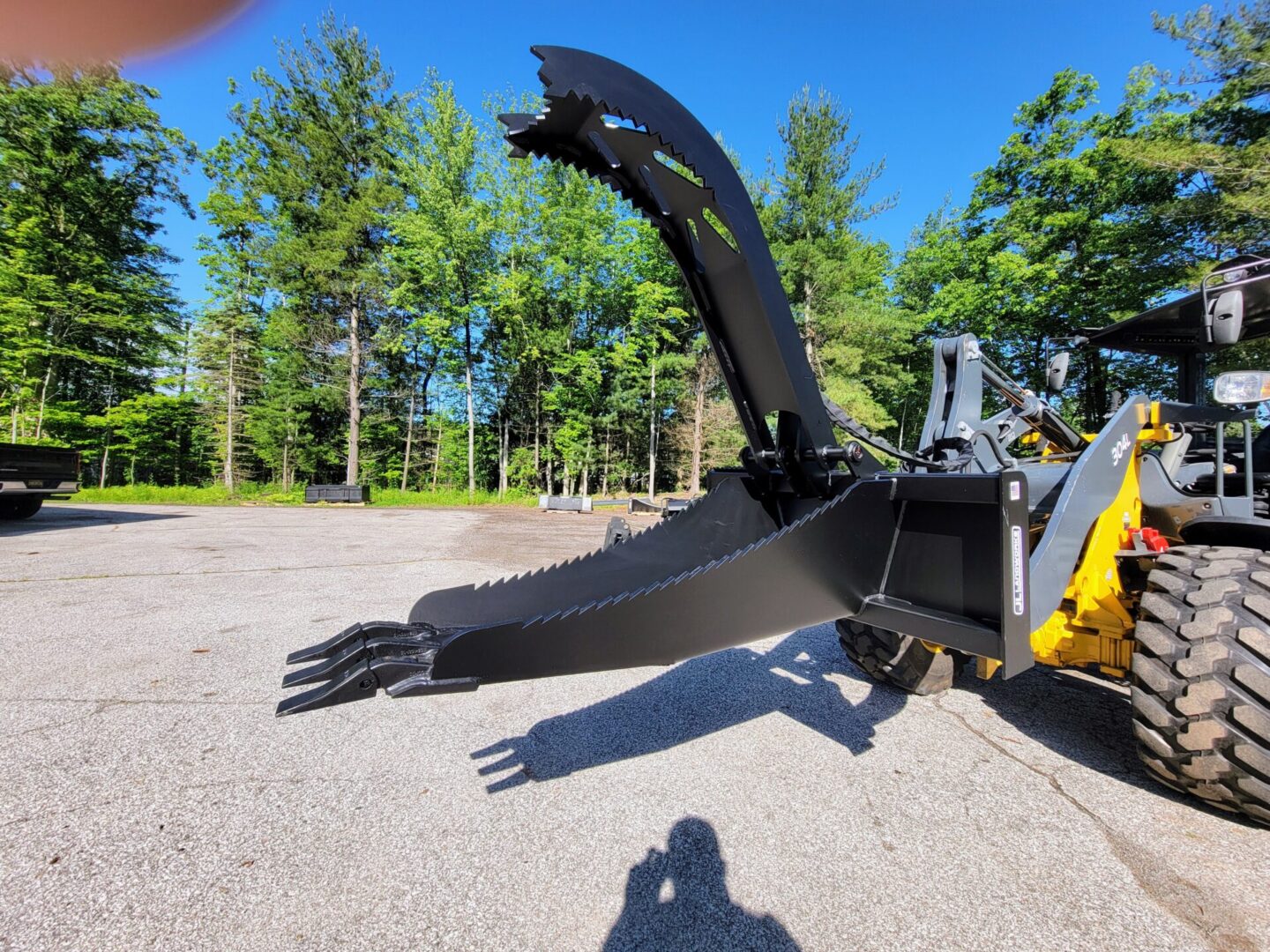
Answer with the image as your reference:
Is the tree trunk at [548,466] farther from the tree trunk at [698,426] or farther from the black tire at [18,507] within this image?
the black tire at [18,507]

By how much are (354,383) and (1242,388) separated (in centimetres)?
Result: 2416

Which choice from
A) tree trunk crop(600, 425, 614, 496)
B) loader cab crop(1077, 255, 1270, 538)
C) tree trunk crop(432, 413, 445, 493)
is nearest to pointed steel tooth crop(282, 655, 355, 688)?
loader cab crop(1077, 255, 1270, 538)

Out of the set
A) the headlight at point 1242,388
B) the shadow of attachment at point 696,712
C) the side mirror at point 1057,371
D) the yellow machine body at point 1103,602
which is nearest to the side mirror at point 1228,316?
the headlight at point 1242,388

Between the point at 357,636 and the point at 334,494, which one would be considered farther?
the point at 334,494

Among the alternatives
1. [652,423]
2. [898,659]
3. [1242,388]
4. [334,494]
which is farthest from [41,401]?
[1242,388]

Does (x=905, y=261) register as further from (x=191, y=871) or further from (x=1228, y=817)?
(x=191, y=871)

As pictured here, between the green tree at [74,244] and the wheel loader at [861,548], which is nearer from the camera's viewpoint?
the wheel loader at [861,548]

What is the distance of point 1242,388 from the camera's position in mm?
A: 2357

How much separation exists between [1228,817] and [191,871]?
352 cm

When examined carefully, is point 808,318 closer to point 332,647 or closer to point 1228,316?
point 1228,316

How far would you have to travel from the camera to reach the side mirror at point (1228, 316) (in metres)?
2.32

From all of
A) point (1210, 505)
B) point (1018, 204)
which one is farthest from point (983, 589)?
point (1018, 204)

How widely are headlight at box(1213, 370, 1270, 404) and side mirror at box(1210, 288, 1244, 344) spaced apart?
6.5 inches

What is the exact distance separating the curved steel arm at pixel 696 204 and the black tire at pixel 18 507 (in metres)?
14.4
